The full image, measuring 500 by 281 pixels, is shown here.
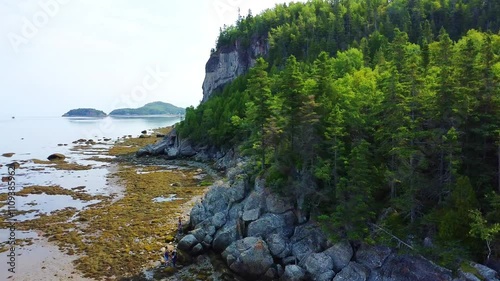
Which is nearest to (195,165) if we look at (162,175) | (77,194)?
(162,175)

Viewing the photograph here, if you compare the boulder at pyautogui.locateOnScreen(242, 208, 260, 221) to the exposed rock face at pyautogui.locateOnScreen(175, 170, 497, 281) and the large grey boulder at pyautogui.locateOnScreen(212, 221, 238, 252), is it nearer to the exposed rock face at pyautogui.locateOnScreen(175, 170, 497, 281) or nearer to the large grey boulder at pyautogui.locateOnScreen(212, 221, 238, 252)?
the exposed rock face at pyautogui.locateOnScreen(175, 170, 497, 281)

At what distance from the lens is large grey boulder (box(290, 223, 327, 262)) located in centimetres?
2656

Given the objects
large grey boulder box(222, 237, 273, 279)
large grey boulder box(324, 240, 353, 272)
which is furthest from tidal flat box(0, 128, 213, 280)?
large grey boulder box(324, 240, 353, 272)

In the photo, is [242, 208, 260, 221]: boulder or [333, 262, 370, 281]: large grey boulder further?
[242, 208, 260, 221]: boulder

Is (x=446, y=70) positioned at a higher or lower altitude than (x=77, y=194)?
higher

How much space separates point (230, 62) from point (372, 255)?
357ft

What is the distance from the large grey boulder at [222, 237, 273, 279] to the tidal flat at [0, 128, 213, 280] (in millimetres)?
6654

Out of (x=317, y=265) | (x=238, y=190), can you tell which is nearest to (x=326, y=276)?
(x=317, y=265)

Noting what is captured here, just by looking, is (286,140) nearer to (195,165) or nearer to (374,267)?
(374,267)

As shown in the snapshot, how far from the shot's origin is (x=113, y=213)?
4359 cm

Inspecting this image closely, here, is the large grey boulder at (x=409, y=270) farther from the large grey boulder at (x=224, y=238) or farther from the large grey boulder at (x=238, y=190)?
the large grey boulder at (x=238, y=190)

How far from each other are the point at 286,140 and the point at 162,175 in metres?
40.4

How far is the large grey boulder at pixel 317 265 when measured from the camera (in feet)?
79.7

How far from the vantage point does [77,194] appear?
5356 centimetres
